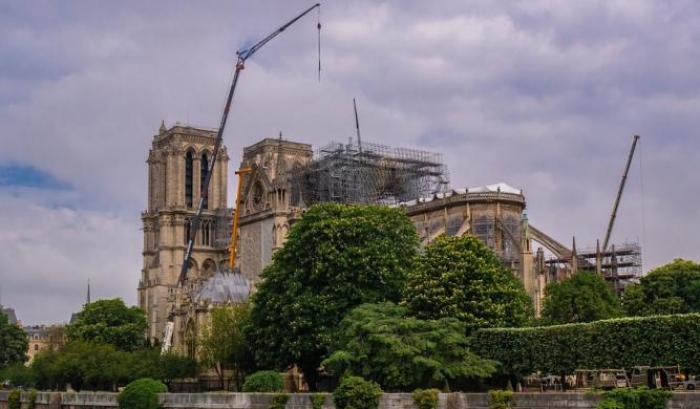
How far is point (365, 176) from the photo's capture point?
105m

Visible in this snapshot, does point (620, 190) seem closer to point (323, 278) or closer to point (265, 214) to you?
point (265, 214)

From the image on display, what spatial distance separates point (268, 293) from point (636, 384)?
26.0m

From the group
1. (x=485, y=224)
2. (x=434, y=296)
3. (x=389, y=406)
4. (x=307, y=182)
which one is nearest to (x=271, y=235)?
(x=307, y=182)

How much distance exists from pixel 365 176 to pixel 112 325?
96.2 ft

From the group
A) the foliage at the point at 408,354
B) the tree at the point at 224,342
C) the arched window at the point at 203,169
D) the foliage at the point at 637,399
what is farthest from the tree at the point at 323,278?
A: the arched window at the point at 203,169

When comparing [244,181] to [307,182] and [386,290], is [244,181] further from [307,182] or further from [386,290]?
[386,290]

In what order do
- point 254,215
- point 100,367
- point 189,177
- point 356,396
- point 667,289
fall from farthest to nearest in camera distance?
point 189,177
point 254,215
point 100,367
point 667,289
point 356,396

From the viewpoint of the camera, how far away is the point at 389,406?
133ft

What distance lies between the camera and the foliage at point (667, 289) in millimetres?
66938

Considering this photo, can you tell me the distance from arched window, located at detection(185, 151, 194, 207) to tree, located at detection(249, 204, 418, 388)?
69.6 metres

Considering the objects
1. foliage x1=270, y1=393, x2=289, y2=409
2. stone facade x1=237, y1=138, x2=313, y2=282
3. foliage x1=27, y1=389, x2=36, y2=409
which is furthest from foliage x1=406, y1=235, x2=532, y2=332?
stone facade x1=237, y1=138, x2=313, y2=282

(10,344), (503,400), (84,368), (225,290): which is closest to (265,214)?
(225,290)

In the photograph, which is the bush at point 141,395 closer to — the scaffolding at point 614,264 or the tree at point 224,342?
the tree at point 224,342

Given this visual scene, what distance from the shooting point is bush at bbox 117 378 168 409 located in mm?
50281
